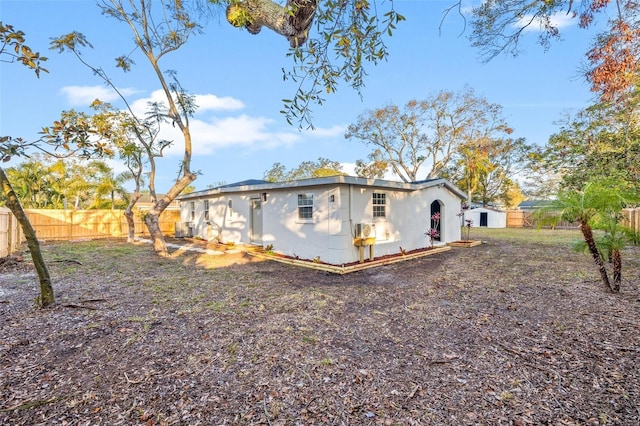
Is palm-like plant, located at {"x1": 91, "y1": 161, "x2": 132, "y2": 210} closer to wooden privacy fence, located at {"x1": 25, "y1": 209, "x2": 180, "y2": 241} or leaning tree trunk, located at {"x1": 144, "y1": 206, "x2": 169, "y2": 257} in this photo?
wooden privacy fence, located at {"x1": 25, "y1": 209, "x2": 180, "y2": 241}

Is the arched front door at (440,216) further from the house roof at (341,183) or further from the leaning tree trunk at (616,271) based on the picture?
the leaning tree trunk at (616,271)

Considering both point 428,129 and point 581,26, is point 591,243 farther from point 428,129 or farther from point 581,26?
point 428,129

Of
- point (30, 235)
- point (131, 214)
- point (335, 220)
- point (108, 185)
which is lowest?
point (30, 235)

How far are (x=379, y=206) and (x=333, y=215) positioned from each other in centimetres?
197

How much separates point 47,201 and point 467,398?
26.3 metres

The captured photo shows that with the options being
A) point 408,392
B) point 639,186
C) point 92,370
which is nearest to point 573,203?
point 639,186

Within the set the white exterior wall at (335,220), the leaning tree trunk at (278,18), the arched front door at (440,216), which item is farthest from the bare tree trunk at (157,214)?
the arched front door at (440,216)

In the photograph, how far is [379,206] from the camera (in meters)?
9.45

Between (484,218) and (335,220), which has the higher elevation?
(335,220)

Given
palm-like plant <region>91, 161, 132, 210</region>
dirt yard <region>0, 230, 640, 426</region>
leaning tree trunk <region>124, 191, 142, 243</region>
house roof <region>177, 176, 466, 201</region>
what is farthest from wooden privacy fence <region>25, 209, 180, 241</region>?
dirt yard <region>0, 230, 640, 426</region>

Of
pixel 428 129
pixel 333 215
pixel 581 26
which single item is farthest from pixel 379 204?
pixel 428 129

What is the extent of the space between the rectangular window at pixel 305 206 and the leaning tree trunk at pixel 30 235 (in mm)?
5970

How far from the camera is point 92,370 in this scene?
9.43ft

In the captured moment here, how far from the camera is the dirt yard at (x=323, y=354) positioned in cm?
232
